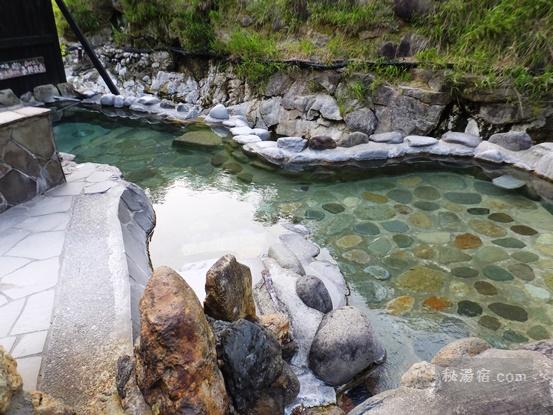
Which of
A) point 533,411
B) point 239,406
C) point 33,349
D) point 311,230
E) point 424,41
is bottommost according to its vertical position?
point 311,230

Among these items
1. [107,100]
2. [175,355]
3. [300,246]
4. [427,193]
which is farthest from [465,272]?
[107,100]

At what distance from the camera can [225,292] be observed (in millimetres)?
2377

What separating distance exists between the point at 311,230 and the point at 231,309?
2658 mm

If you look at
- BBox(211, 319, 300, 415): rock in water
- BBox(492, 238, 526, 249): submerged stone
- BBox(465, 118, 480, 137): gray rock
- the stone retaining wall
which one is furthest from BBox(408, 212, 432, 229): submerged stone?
the stone retaining wall

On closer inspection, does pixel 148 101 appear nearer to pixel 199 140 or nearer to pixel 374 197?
pixel 199 140

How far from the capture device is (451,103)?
6719 millimetres

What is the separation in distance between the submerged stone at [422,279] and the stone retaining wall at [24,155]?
388 centimetres

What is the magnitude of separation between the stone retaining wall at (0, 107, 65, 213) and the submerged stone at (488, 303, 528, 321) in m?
4.63

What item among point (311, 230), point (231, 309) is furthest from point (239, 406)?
point (311, 230)

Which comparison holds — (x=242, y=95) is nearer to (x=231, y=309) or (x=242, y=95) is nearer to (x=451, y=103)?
(x=451, y=103)

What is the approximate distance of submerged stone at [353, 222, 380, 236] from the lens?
16.0 feet

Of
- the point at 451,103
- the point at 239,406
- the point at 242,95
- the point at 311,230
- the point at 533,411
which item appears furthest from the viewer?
the point at 242,95

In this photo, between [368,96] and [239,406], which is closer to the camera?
[239,406]

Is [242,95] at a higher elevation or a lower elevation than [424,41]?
lower
